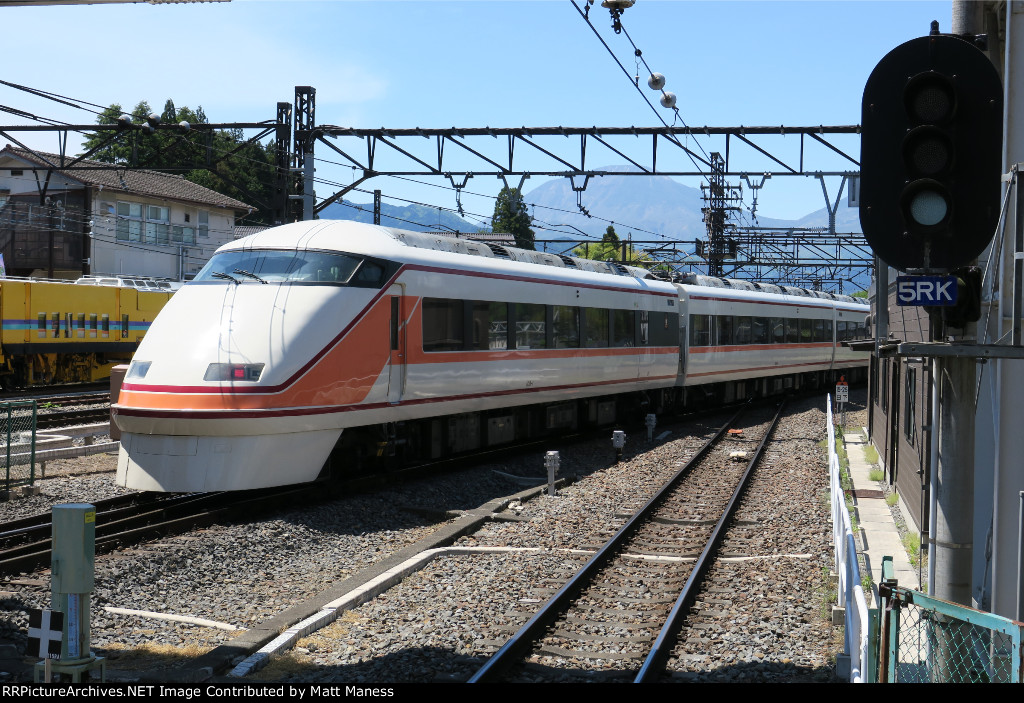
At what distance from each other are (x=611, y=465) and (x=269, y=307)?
7.13 meters

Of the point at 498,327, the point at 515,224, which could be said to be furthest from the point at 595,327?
the point at 515,224

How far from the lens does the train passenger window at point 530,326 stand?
1602cm

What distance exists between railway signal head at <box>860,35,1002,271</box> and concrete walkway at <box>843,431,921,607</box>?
3.50 metres

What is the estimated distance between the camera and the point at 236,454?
35.2 feet

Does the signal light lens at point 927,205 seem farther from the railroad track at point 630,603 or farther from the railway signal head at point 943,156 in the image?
the railroad track at point 630,603

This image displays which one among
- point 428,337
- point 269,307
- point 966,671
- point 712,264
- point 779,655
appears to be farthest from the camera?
point 712,264

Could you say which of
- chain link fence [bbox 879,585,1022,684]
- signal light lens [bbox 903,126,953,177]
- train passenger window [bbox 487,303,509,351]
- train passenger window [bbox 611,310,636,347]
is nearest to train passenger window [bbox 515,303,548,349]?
train passenger window [bbox 487,303,509,351]

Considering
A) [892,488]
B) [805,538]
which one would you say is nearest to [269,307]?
[805,538]

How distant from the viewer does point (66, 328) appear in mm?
29406

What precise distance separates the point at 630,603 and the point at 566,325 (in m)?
9.39

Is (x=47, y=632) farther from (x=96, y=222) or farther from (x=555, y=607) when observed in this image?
(x=96, y=222)

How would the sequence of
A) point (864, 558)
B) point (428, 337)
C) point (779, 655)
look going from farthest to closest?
1. point (428, 337)
2. point (864, 558)
3. point (779, 655)

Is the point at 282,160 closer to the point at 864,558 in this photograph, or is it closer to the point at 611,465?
the point at 611,465

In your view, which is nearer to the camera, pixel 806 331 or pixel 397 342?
pixel 397 342
